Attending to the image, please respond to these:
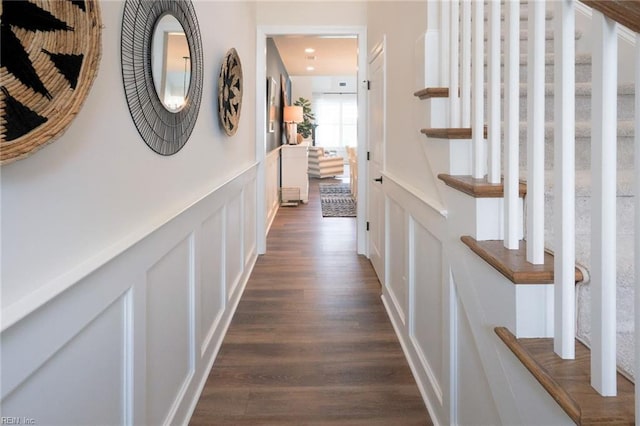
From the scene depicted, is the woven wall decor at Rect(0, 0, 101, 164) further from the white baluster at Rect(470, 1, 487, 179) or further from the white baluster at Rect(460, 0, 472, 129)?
the white baluster at Rect(460, 0, 472, 129)

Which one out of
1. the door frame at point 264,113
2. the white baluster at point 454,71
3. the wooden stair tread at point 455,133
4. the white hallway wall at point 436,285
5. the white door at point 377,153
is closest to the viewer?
the white hallway wall at point 436,285

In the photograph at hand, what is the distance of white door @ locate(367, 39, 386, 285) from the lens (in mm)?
3775

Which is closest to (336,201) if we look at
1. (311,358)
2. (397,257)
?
(397,257)

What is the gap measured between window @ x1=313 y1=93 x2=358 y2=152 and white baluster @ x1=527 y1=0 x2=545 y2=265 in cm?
1343

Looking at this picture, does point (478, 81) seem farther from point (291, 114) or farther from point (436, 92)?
point (291, 114)

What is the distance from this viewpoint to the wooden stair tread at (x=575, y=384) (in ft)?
2.87

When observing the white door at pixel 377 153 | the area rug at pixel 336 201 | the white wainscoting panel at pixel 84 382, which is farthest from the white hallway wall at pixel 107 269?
the area rug at pixel 336 201

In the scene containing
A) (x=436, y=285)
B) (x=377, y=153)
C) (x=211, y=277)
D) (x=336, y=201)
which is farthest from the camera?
(x=336, y=201)

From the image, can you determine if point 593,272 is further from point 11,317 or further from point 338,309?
point 338,309

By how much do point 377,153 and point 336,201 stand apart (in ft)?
14.3

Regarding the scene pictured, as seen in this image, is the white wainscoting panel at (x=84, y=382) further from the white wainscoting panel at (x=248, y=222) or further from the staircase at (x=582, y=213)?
the white wainscoting panel at (x=248, y=222)

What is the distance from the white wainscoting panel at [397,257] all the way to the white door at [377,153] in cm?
33

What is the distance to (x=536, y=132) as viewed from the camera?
120 cm

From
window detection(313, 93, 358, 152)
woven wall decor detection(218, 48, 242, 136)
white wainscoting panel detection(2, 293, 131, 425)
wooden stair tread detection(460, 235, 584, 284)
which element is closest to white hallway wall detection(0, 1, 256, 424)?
white wainscoting panel detection(2, 293, 131, 425)
